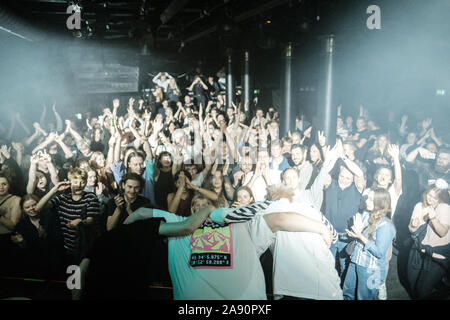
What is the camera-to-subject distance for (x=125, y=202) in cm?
254

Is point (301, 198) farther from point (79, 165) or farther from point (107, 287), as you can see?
point (79, 165)

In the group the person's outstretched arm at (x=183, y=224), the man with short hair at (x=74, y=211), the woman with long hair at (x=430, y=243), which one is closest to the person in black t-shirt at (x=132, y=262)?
the person's outstretched arm at (x=183, y=224)

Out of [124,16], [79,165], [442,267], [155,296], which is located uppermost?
[124,16]

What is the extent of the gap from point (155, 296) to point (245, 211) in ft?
3.57

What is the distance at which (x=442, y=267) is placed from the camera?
2334 mm

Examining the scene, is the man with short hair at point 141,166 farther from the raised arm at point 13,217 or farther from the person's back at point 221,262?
the raised arm at point 13,217

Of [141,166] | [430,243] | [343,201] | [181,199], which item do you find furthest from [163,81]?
[430,243]

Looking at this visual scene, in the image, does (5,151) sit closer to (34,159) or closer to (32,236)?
(34,159)

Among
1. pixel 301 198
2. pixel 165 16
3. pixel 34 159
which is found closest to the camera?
pixel 301 198

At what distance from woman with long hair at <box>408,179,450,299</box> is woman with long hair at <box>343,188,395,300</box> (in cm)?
34

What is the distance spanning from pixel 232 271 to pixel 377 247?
45.3 inches

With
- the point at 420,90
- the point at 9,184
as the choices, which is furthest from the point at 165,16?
the point at 420,90

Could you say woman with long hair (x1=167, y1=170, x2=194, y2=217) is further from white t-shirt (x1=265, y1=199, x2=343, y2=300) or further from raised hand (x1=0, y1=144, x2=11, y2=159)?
raised hand (x1=0, y1=144, x2=11, y2=159)

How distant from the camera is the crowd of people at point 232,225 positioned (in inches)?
87.8
